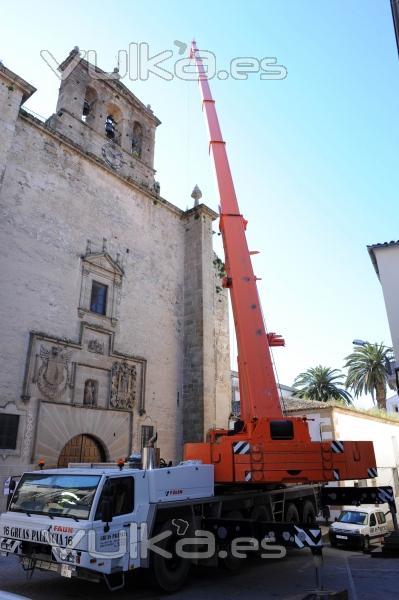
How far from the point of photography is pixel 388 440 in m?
22.8

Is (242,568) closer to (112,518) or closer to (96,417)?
(112,518)

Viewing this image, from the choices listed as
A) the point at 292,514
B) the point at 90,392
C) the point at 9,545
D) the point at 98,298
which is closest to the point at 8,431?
the point at 90,392

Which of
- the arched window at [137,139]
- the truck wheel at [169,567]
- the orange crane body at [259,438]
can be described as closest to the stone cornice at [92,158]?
the arched window at [137,139]

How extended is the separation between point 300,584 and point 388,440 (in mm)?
18014

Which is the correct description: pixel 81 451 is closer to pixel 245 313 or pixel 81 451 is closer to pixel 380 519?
pixel 245 313

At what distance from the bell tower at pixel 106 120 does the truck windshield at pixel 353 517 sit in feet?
48.6

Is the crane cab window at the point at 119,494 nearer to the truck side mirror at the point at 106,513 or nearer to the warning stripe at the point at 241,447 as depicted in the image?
the truck side mirror at the point at 106,513

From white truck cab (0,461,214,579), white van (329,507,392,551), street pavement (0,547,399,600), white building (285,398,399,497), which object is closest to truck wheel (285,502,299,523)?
street pavement (0,547,399,600)

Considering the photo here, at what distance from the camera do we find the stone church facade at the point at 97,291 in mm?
12914

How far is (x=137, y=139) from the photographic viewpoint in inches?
814

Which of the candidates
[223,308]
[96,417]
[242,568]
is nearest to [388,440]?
[223,308]

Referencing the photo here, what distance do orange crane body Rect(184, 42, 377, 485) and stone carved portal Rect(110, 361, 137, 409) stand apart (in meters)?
7.04

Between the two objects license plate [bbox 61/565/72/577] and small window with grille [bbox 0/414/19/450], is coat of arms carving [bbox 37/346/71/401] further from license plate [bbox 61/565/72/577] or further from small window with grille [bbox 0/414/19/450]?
license plate [bbox 61/565/72/577]

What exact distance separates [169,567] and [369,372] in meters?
28.9
